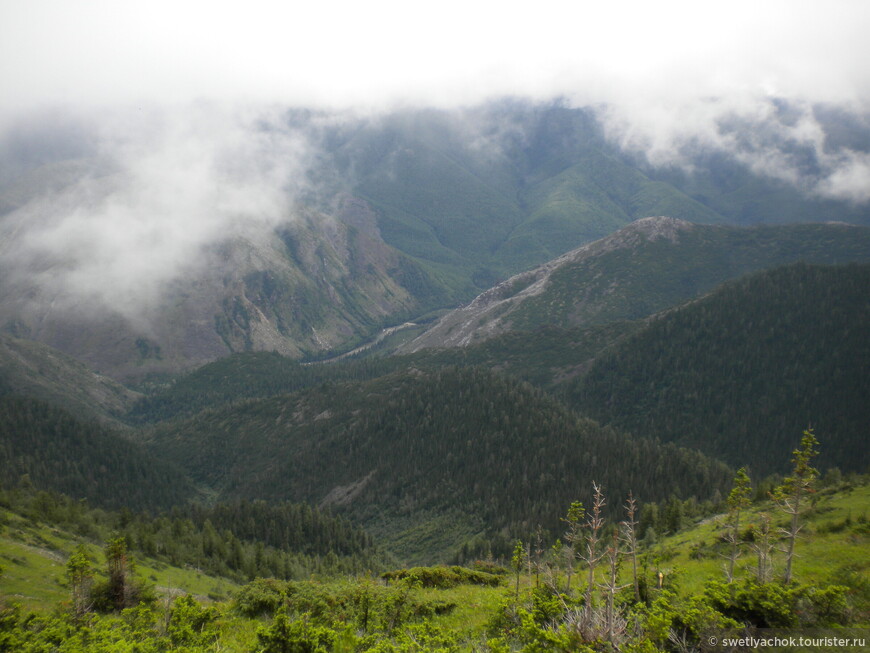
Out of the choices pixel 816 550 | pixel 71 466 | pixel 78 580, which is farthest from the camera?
pixel 71 466

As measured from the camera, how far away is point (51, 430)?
19812cm

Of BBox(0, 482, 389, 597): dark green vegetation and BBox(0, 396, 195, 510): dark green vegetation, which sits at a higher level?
BBox(0, 482, 389, 597): dark green vegetation

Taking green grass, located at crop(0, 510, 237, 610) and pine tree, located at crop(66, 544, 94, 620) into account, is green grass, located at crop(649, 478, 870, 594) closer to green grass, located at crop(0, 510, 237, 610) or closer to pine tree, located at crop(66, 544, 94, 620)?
pine tree, located at crop(66, 544, 94, 620)

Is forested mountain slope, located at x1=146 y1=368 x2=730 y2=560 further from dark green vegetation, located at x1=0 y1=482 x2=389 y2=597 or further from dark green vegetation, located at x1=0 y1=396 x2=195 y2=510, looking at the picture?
dark green vegetation, located at x1=0 y1=396 x2=195 y2=510

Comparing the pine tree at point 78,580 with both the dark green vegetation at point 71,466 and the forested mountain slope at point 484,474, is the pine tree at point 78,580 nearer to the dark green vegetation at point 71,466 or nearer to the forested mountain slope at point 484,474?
the forested mountain slope at point 484,474

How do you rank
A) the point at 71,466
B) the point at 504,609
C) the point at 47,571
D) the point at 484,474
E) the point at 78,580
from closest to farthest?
the point at 504,609 → the point at 78,580 → the point at 47,571 → the point at 484,474 → the point at 71,466

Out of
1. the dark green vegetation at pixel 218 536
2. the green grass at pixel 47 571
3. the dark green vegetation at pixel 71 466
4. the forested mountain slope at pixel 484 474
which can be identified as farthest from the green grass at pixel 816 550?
the dark green vegetation at pixel 71 466

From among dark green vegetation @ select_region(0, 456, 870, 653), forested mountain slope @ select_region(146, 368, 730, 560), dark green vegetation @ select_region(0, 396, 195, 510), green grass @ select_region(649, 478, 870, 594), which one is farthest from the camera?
dark green vegetation @ select_region(0, 396, 195, 510)

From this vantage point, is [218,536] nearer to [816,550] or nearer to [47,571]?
[47,571]

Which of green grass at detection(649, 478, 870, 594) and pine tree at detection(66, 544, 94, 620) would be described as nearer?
pine tree at detection(66, 544, 94, 620)

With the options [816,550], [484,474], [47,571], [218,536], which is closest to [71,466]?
[218,536]

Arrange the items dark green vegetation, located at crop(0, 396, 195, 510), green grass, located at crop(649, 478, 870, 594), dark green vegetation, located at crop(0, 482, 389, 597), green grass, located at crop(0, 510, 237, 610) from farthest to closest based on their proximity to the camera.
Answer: dark green vegetation, located at crop(0, 396, 195, 510)
dark green vegetation, located at crop(0, 482, 389, 597)
green grass, located at crop(0, 510, 237, 610)
green grass, located at crop(649, 478, 870, 594)

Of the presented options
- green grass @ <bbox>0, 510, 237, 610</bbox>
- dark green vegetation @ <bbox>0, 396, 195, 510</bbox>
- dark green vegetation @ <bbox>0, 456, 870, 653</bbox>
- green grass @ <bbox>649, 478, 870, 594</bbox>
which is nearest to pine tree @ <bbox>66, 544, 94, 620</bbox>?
dark green vegetation @ <bbox>0, 456, 870, 653</bbox>

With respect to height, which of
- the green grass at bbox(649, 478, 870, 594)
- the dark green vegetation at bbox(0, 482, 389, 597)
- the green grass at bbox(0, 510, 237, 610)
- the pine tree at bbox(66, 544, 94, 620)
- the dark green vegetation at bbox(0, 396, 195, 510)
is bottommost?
the dark green vegetation at bbox(0, 396, 195, 510)
